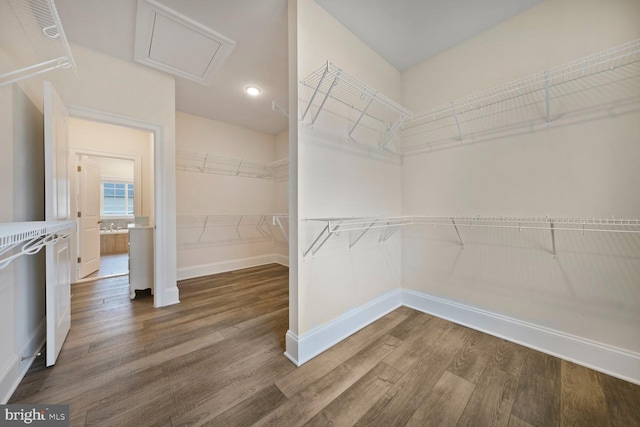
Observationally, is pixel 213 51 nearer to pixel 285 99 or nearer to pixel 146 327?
pixel 285 99

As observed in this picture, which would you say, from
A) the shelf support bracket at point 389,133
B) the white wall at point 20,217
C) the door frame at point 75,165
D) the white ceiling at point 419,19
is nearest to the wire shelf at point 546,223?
the shelf support bracket at point 389,133

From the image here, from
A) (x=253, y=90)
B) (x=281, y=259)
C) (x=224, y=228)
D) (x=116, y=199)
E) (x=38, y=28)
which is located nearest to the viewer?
(x=38, y=28)

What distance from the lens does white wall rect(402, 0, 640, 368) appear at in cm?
141

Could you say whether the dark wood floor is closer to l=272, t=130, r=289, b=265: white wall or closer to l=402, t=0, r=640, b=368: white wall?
l=402, t=0, r=640, b=368: white wall

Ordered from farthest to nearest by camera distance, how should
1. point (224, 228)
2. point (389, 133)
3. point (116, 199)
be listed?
point (116, 199)
point (224, 228)
point (389, 133)

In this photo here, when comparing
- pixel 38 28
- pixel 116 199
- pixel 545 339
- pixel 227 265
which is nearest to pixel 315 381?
pixel 545 339

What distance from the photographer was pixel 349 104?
1.94 metres

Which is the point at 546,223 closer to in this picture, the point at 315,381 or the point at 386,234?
the point at 386,234

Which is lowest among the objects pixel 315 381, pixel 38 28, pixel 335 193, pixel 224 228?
pixel 315 381

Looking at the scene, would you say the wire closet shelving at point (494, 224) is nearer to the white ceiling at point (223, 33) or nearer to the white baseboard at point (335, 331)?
the white baseboard at point (335, 331)

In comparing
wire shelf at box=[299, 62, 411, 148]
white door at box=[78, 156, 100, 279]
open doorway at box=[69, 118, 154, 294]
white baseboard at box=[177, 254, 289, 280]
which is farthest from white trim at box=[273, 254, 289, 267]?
white door at box=[78, 156, 100, 279]

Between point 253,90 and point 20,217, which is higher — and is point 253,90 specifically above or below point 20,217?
above

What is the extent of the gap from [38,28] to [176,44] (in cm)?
90

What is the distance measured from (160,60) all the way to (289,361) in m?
Result: 2.93
